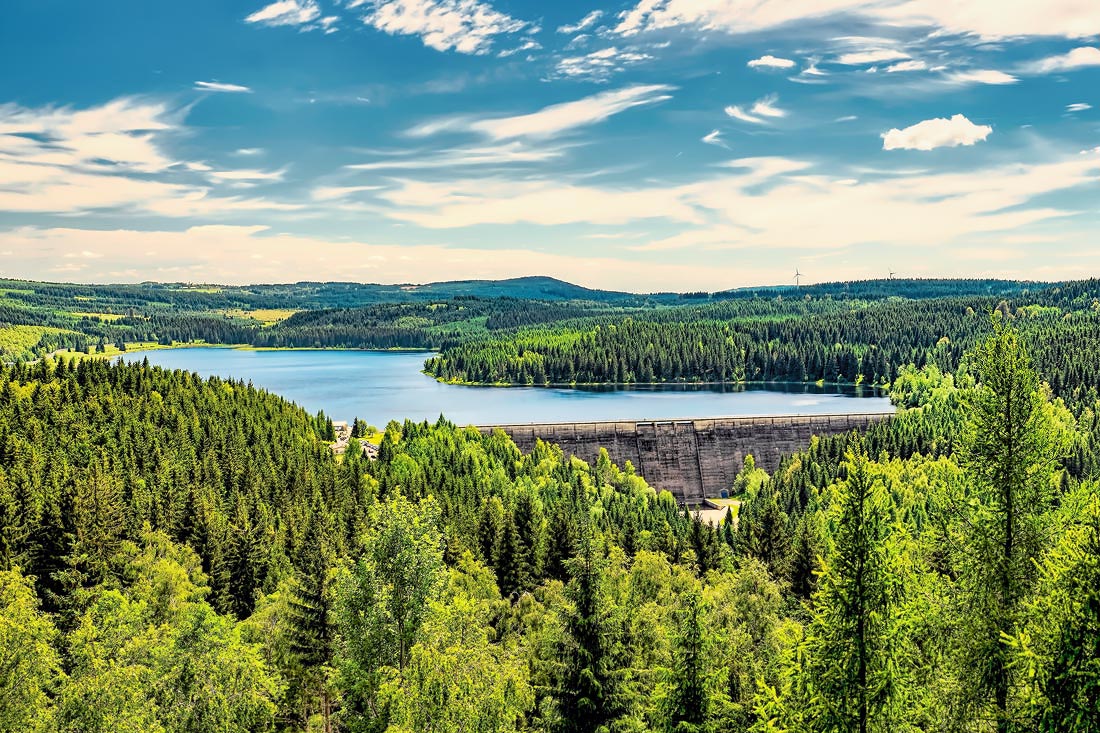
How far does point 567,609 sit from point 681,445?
278 feet

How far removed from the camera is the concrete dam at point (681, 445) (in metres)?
105

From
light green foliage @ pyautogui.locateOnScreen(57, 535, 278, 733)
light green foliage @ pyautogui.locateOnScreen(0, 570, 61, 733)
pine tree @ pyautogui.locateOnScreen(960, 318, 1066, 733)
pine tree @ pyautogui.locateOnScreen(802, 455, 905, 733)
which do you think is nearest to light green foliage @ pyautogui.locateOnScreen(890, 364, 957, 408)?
light green foliage @ pyautogui.locateOnScreen(57, 535, 278, 733)

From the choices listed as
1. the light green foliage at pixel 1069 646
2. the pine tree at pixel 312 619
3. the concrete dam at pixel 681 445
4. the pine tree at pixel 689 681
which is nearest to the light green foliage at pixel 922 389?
the concrete dam at pixel 681 445

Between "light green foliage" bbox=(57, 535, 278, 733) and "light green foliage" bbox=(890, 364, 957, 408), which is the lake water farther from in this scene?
"light green foliage" bbox=(57, 535, 278, 733)

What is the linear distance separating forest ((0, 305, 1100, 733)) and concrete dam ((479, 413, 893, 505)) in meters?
39.9

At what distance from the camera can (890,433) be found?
336 feet

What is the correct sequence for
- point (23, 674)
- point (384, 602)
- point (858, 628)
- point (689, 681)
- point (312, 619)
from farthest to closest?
point (312, 619) → point (384, 602) → point (23, 674) → point (689, 681) → point (858, 628)

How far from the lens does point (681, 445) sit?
349ft

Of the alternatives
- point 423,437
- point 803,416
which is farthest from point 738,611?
point 803,416

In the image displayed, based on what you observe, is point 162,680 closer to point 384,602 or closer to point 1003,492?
point 384,602

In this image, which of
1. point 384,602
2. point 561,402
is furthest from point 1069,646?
point 561,402

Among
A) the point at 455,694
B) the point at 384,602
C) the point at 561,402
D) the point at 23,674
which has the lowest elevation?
the point at 561,402

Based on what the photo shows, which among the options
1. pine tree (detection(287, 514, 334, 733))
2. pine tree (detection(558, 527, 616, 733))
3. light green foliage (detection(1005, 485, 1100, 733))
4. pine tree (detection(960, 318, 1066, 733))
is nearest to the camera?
light green foliage (detection(1005, 485, 1100, 733))

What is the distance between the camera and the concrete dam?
344 ft
